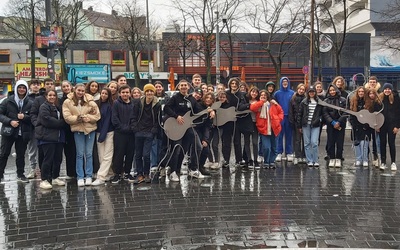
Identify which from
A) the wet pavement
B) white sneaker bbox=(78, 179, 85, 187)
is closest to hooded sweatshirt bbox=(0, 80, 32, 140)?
the wet pavement

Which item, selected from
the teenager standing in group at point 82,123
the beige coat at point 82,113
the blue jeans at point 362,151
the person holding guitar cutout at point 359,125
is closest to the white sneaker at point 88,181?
the teenager standing in group at point 82,123

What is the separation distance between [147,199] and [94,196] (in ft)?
3.04

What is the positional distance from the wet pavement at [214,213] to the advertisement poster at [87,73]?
18511 mm

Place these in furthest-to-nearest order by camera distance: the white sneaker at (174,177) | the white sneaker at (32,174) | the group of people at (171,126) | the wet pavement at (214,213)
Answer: the white sneaker at (32,174) < the white sneaker at (174,177) < the group of people at (171,126) < the wet pavement at (214,213)

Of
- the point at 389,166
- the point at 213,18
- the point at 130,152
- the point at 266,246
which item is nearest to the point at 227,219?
the point at 266,246

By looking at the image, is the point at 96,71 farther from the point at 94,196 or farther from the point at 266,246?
the point at 266,246

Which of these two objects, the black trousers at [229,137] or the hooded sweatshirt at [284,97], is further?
the hooded sweatshirt at [284,97]

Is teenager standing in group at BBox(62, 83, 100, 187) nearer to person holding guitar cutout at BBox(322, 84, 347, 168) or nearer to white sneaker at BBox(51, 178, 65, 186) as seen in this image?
white sneaker at BBox(51, 178, 65, 186)

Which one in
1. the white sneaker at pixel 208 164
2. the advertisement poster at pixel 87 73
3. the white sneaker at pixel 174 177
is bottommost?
the white sneaker at pixel 174 177

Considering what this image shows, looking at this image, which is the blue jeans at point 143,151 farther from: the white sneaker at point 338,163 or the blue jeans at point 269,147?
the white sneaker at point 338,163

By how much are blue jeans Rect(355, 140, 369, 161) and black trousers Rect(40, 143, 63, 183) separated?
Answer: 614 centimetres

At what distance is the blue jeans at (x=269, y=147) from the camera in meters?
9.30

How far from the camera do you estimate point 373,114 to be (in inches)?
357

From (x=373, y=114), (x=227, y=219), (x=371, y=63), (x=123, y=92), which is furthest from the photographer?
(x=371, y=63)
